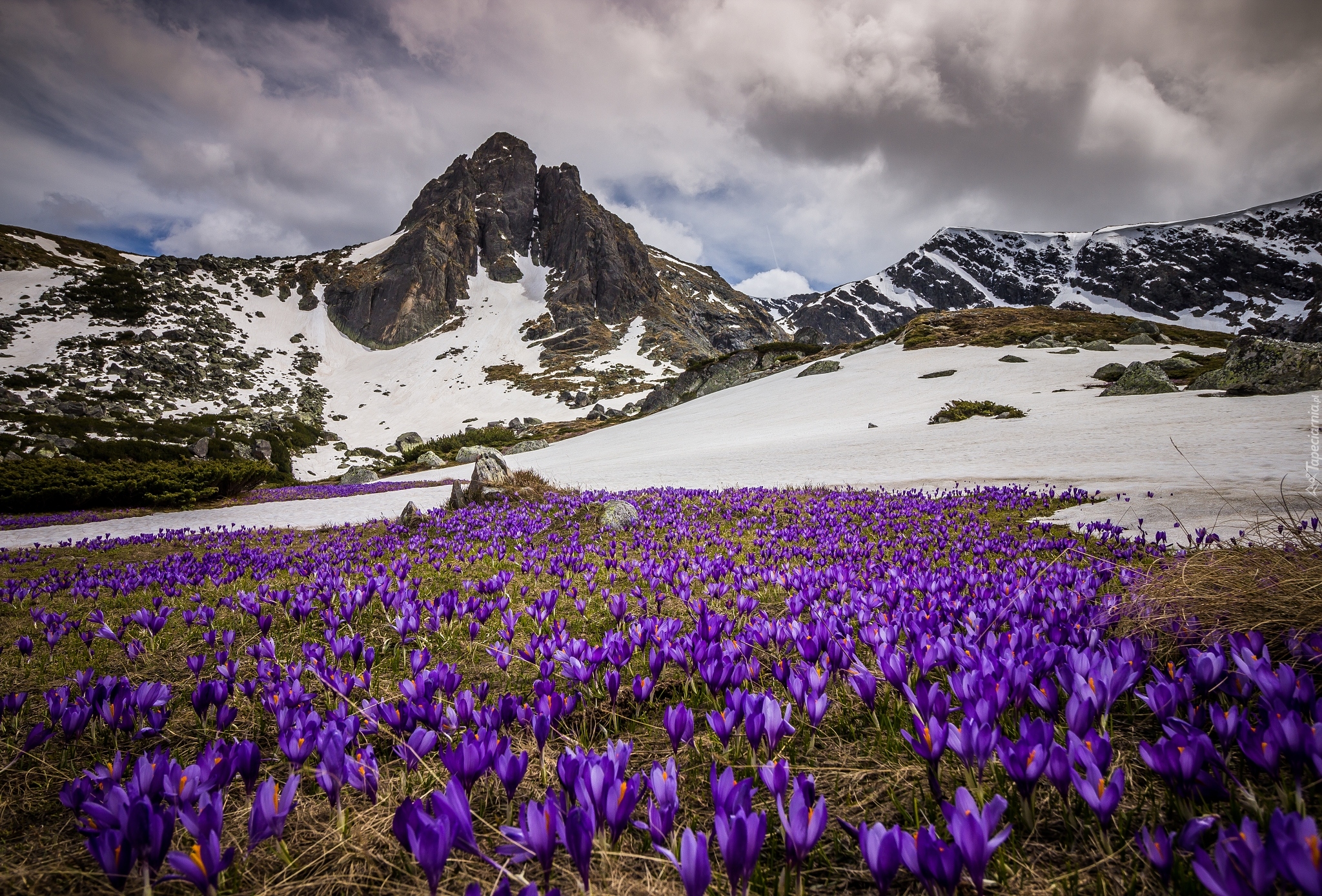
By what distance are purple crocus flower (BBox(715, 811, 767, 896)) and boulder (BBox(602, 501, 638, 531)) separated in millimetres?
7190

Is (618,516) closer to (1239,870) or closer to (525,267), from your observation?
(1239,870)

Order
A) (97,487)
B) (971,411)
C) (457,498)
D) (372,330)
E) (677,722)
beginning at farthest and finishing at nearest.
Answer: (372,330), (971,411), (97,487), (457,498), (677,722)

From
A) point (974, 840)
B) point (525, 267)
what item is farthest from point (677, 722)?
point (525, 267)

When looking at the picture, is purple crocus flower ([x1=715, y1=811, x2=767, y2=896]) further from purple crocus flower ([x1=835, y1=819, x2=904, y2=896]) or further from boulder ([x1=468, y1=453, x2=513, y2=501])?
boulder ([x1=468, y1=453, x2=513, y2=501])

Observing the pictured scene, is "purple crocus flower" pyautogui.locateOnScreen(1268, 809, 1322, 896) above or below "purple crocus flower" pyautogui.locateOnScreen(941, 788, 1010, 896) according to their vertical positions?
above

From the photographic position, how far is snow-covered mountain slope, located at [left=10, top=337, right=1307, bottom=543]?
8.41 m

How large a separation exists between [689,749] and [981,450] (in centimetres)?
1708

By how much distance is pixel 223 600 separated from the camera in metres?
5.22

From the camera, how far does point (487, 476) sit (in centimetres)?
1324

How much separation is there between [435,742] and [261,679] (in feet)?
4.44

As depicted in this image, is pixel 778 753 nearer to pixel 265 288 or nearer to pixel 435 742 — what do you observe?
pixel 435 742

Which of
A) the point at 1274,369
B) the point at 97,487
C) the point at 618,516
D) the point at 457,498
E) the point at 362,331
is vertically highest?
the point at 362,331

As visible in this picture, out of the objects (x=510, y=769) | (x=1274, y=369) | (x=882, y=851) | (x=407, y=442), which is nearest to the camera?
(x=882, y=851)

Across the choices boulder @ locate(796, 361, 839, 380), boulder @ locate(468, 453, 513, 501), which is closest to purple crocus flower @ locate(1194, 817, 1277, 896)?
boulder @ locate(468, 453, 513, 501)
